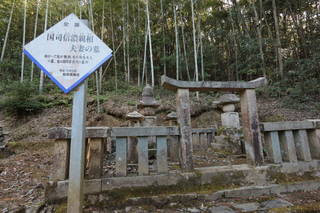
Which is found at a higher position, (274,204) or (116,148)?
(116,148)

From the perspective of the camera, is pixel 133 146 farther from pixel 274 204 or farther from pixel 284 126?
pixel 284 126

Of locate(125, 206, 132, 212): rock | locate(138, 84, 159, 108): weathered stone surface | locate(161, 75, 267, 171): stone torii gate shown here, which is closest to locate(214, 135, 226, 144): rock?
locate(161, 75, 267, 171): stone torii gate

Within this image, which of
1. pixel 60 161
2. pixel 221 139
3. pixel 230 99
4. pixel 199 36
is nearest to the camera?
pixel 60 161

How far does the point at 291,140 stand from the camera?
7.45ft

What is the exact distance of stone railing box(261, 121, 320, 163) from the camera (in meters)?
2.24

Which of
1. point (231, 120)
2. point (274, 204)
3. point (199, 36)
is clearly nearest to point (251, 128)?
point (274, 204)

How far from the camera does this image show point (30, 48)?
1.32 meters

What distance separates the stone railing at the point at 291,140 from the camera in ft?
7.36

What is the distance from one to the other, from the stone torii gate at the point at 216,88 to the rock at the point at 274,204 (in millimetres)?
487

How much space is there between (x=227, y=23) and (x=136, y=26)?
23.6 ft

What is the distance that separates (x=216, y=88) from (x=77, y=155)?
197 cm

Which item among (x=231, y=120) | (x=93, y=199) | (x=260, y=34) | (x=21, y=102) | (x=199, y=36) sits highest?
(x=199, y=36)

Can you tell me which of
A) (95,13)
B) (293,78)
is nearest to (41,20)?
(95,13)

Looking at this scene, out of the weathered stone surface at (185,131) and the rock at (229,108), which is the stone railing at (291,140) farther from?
the rock at (229,108)
